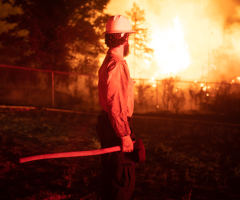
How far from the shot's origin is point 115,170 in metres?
2.57

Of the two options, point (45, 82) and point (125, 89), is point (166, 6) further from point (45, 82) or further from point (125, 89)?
point (125, 89)

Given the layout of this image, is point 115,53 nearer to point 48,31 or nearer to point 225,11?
point 48,31

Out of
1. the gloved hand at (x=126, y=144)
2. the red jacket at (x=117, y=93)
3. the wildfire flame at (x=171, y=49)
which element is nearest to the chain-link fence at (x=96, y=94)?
the red jacket at (x=117, y=93)

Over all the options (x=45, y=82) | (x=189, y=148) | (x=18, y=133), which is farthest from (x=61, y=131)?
(x=45, y=82)

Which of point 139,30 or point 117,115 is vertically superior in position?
point 139,30

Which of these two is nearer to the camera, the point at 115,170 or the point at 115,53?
the point at 115,170

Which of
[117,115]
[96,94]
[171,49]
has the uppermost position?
[171,49]

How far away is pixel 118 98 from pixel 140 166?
3098mm

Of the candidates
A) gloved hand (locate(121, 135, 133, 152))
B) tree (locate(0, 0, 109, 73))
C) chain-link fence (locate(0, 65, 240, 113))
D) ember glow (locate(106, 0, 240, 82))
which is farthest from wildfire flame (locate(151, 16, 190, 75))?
gloved hand (locate(121, 135, 133, 152))

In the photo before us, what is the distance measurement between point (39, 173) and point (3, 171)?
63cm

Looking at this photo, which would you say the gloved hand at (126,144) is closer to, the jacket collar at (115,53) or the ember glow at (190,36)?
the jacket collar at (115,53)

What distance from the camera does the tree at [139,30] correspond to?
108ft

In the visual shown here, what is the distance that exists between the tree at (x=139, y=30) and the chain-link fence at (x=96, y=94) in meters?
13.6

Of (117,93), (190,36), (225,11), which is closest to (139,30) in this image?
(190,36)
